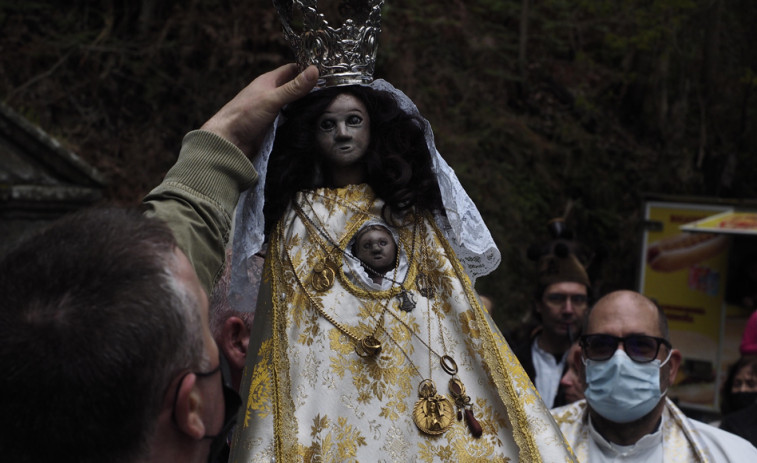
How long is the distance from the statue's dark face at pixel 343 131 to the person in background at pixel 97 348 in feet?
3.87

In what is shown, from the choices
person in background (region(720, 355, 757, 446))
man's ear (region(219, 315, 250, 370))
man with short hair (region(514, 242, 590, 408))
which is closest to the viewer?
man's ear (region(219, 315, 250, 370))

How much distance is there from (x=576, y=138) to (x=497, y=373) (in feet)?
31.1

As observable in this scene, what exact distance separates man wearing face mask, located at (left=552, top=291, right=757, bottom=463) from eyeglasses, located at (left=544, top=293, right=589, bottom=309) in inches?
62.8

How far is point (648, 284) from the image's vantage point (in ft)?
29.1

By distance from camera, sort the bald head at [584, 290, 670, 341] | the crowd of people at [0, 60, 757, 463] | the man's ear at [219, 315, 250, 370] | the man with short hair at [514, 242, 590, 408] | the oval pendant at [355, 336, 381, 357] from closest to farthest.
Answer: the crowd of people at [0, 60, 757, 463]
the oval pendant at [355, 336, 381, 357]
the man's ear at [219, 315, 250, 370]
the bald head at [584, 290, 670, 341]
the man with short hair at [514, 242, 590, 408]

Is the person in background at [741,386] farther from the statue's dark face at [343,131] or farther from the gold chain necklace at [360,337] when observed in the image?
the statue's dark face at [343,131]

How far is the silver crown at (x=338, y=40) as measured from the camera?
2.67 m

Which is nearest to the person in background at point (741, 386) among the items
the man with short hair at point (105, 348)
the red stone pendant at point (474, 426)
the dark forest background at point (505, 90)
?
the red stone pendant at point (474, 426)

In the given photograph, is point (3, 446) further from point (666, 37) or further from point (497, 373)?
point (666, 37)

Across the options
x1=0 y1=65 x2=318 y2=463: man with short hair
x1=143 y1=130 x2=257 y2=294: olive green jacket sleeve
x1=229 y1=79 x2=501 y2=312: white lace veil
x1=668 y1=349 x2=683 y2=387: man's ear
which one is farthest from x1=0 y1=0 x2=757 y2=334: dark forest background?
x1=0 y1=65 x2=318 y2=463: man with short hair

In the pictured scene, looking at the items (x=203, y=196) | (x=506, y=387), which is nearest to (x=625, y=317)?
(x=506, y=387)

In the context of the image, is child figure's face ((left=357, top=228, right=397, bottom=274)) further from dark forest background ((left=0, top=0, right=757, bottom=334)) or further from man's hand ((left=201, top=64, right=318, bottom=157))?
dark forest background ((left=0, top=0, right=757, bottom=334))

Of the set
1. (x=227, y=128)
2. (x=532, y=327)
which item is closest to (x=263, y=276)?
(x=227, y=128)

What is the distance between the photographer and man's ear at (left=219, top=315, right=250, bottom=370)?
2936 mm
